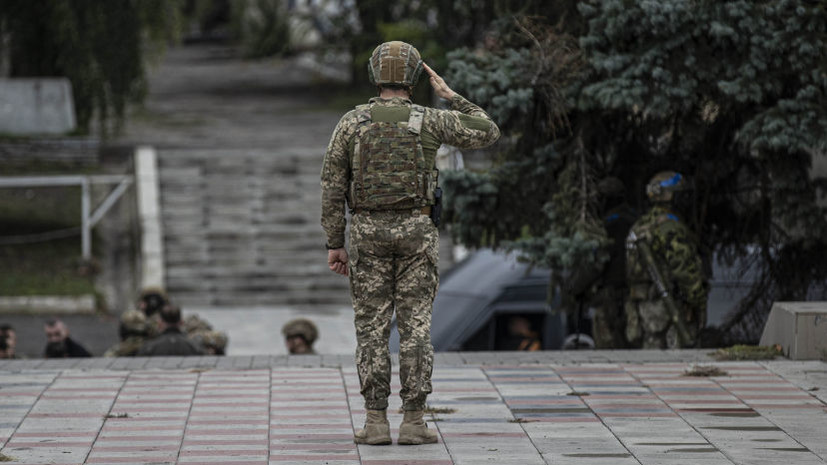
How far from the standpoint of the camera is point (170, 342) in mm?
9633

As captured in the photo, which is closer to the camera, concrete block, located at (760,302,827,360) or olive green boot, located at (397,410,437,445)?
olive green boot, located at (397,410,437,445)

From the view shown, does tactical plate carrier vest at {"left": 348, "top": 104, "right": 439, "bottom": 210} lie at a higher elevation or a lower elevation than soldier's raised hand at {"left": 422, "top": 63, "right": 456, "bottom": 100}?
lower

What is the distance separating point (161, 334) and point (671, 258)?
12.3ft

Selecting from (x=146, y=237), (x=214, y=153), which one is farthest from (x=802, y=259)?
(x=214, y=153)

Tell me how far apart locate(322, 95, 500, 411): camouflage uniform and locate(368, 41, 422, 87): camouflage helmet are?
0.37ft

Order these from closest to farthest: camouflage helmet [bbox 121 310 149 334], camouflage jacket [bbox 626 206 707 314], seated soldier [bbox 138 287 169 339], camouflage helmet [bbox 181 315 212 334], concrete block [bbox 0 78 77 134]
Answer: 1. camouflage jacket [bbox 626 206 707 314]
2. camouflage helmet [bbox 121 310 149 334]
3. camouflage helmet [bbox 181 315 212 334]
4. seated soldier [bbox 138 287 169 339]
5. concrete block [bbox 0 78 77 134]

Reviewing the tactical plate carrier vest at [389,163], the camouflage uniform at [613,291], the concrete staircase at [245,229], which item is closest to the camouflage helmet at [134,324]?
the camouflage uniform at [613,291]

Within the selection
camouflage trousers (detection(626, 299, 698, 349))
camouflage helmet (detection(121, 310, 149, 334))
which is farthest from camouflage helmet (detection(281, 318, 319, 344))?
camouflage trousers (detection(626, 299, 698, 349))

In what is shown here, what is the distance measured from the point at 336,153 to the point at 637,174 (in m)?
4.91

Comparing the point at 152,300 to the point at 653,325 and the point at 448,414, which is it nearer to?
the point at 653,325

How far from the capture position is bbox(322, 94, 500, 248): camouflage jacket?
596cm

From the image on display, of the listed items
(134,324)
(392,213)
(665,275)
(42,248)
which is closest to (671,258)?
(665,275)

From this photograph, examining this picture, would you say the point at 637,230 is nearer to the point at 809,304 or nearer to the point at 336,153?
the point at 809,304

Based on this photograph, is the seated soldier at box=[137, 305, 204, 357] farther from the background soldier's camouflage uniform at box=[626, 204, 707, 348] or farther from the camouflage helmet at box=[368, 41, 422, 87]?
the camouflage helmet at box=[368, 41, 422, 87]
